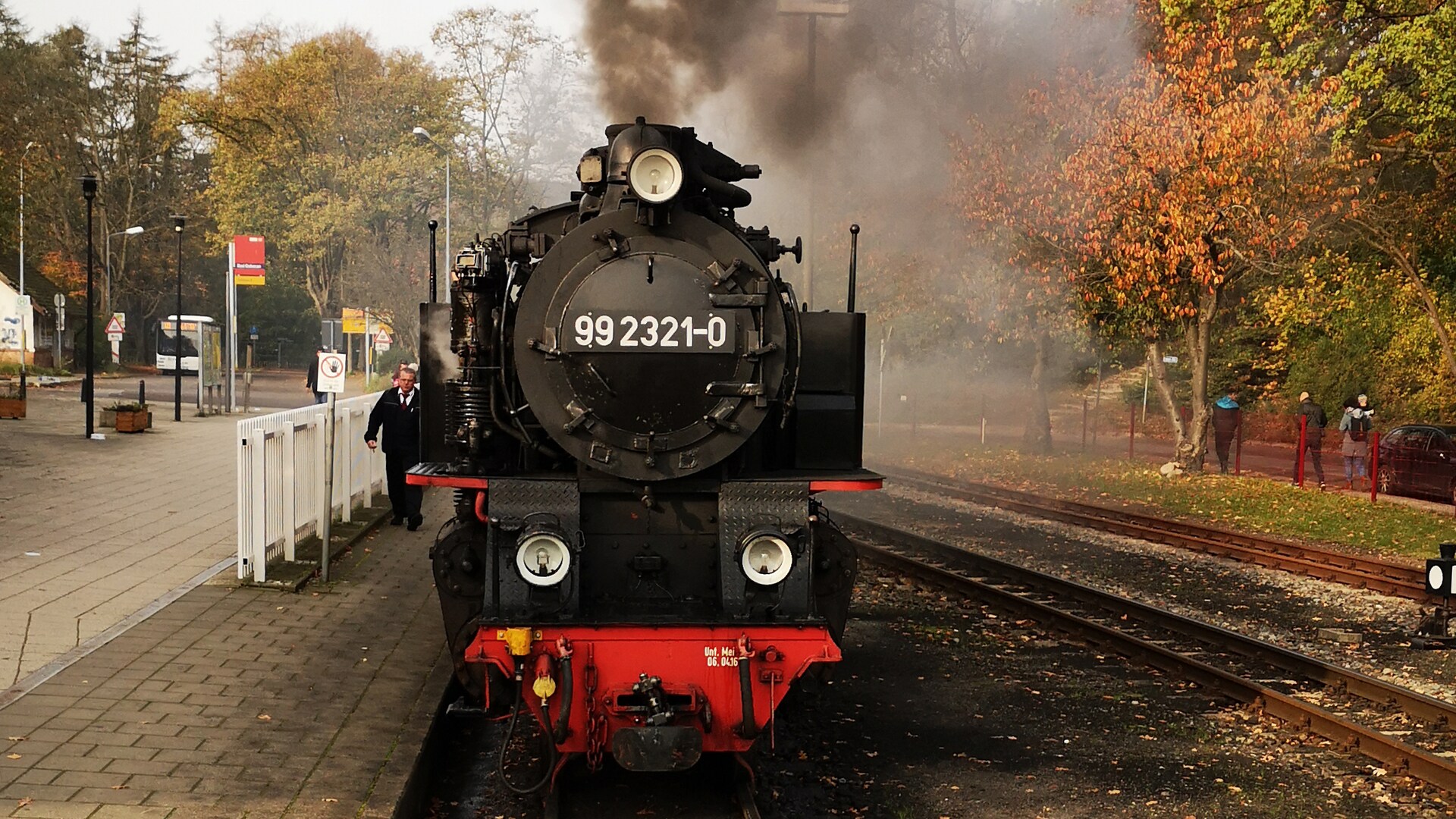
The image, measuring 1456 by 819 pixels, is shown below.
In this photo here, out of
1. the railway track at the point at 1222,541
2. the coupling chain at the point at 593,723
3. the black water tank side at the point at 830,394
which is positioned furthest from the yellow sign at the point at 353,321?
the coupling chain at the point at 593,723

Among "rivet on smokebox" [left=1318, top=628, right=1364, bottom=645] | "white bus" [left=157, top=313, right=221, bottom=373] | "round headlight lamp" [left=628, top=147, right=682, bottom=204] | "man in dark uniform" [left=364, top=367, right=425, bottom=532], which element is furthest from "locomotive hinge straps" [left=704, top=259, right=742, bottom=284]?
"white bus" [left=157, top=313, right=221, bottom=373]

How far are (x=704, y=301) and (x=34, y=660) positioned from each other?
4.27m

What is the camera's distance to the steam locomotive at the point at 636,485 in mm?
5566

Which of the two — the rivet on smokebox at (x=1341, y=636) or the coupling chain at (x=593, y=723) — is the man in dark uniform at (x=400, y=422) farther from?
the rivet on smokebox at (x=1341, y=636)

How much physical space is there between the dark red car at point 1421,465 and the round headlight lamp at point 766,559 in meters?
15.3

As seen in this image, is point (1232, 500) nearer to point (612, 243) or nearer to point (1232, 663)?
point (1232, 663)

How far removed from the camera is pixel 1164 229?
1884 cm

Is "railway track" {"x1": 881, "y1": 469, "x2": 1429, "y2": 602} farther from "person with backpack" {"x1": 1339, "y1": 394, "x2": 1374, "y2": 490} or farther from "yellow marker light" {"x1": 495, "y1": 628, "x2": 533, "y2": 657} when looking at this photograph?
"yellow marker light" {"x1": 495, "y1": 628, "x2": 533, "y2": 657}

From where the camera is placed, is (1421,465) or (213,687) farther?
(1421,465)

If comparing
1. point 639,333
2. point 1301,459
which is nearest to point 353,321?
point 1301,459

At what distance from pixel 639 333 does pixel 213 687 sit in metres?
3.03

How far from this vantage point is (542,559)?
19.1 ft

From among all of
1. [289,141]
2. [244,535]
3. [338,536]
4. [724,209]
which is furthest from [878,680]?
[289,141]

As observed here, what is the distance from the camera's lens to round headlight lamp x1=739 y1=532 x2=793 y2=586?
5.82 meters
